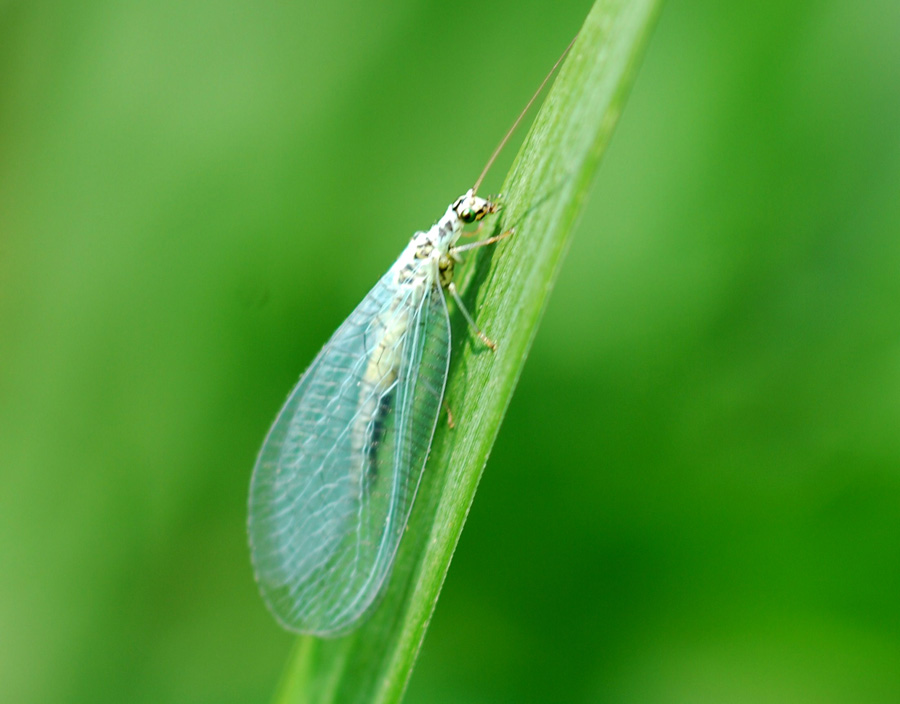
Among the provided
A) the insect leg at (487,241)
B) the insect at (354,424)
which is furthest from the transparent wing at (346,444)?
the insect leg at (487,241)

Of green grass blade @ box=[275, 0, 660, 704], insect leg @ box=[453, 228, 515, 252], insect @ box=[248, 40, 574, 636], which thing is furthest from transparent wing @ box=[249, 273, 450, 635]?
green grass blade @ box=[275, 0, 660, 704]

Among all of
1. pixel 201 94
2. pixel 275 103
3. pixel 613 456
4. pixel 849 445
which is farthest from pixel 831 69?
pixel 201 94

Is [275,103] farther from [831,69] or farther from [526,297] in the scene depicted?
[831,69]

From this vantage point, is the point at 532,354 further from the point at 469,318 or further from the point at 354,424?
the point at 354,424

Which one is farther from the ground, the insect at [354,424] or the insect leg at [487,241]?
the insect leg at [487,241]

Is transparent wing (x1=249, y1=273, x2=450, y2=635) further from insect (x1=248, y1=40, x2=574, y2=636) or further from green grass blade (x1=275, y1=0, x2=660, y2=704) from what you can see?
green grass blade (x1=275, y1=0, x2=660, y2=704)

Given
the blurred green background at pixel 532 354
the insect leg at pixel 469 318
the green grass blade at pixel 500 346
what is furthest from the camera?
the blurred green background at pixel 532 354

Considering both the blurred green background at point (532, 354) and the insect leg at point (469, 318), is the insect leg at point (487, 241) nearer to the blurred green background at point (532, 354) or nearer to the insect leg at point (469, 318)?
the insect leg at point (469, 318)
